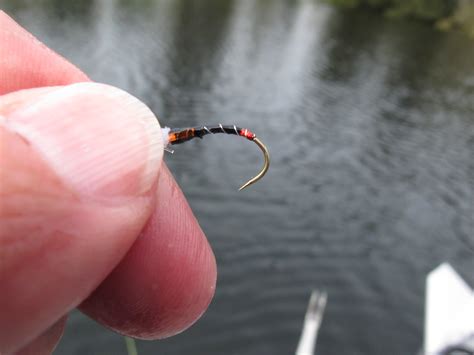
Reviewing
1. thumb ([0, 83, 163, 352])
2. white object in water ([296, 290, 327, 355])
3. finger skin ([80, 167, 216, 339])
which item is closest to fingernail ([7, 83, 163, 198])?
thumb ([0, 83, 163, 352])

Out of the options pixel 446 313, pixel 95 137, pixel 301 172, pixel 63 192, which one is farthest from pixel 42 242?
pixel 301 172

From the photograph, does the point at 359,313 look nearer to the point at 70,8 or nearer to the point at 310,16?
the point at 70,8

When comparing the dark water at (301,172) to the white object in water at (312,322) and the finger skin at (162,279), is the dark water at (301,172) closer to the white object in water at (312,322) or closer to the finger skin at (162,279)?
the white object in water at (312,322)

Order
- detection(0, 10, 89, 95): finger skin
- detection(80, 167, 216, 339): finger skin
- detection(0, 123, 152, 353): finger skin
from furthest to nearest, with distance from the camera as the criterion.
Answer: detection(80, 167, 216, 339): finger skin, detection(0, 10, 89, 95): finger skin, detection(0, 123, 152, 353): finger skin

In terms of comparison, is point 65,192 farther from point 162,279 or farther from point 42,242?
point 162,279

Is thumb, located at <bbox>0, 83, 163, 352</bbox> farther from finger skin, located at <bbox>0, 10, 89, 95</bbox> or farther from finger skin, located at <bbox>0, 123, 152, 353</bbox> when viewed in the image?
finger skin, located at <bbox>0, 10, 89, 95</bbox>

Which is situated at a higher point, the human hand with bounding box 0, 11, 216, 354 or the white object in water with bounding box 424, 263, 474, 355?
the human hand with bounding box 0, 11, 216, 354

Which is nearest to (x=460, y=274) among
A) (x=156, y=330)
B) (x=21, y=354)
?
(x=156, y=330)
